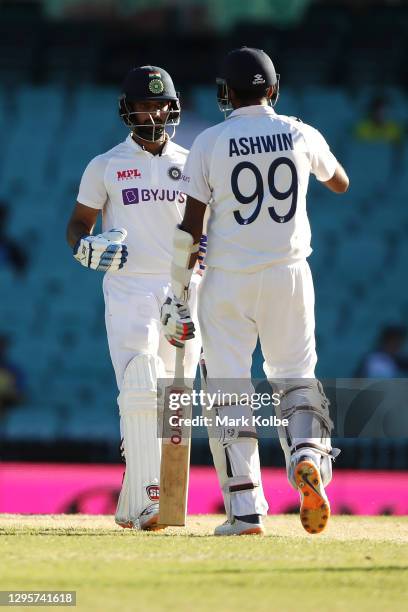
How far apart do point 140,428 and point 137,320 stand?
48cm

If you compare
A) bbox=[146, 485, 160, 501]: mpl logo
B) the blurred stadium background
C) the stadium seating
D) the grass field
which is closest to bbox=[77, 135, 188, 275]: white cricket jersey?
bbox=[146, 485, 160, 501]: mpl logo

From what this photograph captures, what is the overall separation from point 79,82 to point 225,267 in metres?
12.9

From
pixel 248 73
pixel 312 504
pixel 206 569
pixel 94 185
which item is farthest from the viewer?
pixel 94 185

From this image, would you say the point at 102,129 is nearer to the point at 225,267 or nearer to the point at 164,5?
the point at 164,5

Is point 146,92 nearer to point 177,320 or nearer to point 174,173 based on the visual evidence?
point 174,173

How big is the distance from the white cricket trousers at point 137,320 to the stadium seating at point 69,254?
287 inches

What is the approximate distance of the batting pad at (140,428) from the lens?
6.43 m

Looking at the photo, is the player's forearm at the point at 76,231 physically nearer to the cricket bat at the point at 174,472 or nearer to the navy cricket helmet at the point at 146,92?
the navy cricket helmet at the point at 146,92

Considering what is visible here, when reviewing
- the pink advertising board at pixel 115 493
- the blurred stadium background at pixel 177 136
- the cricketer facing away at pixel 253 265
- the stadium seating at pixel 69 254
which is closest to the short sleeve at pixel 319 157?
the cricketer facing away at pixel 253 265

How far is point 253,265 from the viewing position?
19.3 ft

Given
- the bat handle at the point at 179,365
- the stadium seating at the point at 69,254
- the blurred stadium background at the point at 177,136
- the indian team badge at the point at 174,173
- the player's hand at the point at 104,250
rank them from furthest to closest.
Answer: the blurred stadium background at the point at 177,136
the stadium seating at the point at 69,254
the indian team badge at the point at 174,173
the player's hand at the point at 104,250
the bat handle at the point at 179,365

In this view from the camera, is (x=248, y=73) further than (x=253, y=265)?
Yes

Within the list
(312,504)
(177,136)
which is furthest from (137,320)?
(177,136)

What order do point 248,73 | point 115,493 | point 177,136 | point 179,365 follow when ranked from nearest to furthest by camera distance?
1. point 248,73
2. point 179,365
3. point 115,493
4. point 177,136
